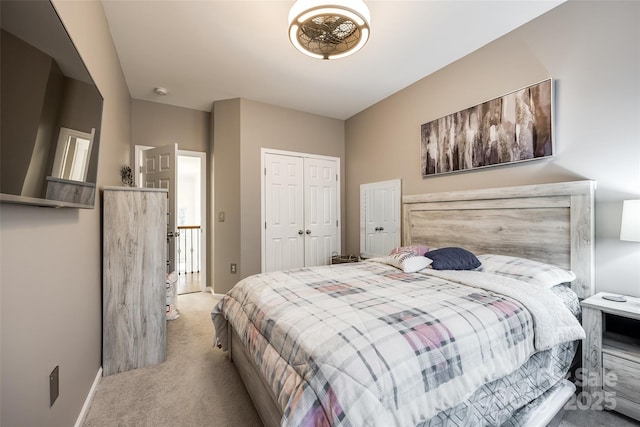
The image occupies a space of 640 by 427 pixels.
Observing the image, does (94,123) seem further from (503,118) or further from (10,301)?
(503,118)

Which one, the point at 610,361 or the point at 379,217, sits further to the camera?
the point at 379,217

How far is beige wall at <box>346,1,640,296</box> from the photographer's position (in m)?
1.82

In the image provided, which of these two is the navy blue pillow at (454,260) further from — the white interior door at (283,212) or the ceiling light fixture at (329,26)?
the white interior door at (283,212)

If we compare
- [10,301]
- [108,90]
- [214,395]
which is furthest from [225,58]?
[214,395]

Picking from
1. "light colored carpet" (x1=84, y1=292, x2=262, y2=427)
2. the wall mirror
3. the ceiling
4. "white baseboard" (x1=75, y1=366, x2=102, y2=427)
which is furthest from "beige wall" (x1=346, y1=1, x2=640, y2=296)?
"white baseboard" (x1=75, y1=366, x2=102, y2=427)

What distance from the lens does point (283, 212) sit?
4074mm

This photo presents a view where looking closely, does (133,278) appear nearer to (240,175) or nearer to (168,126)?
(240,175)

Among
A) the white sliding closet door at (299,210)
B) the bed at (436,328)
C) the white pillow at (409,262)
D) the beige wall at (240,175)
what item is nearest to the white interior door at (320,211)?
the white sliding closet door at (299,210)

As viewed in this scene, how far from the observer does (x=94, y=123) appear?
5.10ft

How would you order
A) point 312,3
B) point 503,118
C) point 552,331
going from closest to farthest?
point 552,331 < point 312,3 < point 503,118

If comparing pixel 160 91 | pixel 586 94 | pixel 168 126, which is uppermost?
pixel 160 91

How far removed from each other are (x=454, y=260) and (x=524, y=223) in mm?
661

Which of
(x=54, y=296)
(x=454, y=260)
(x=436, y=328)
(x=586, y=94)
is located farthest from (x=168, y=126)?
(x=586, y=94)

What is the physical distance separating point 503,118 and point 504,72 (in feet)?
1.40
